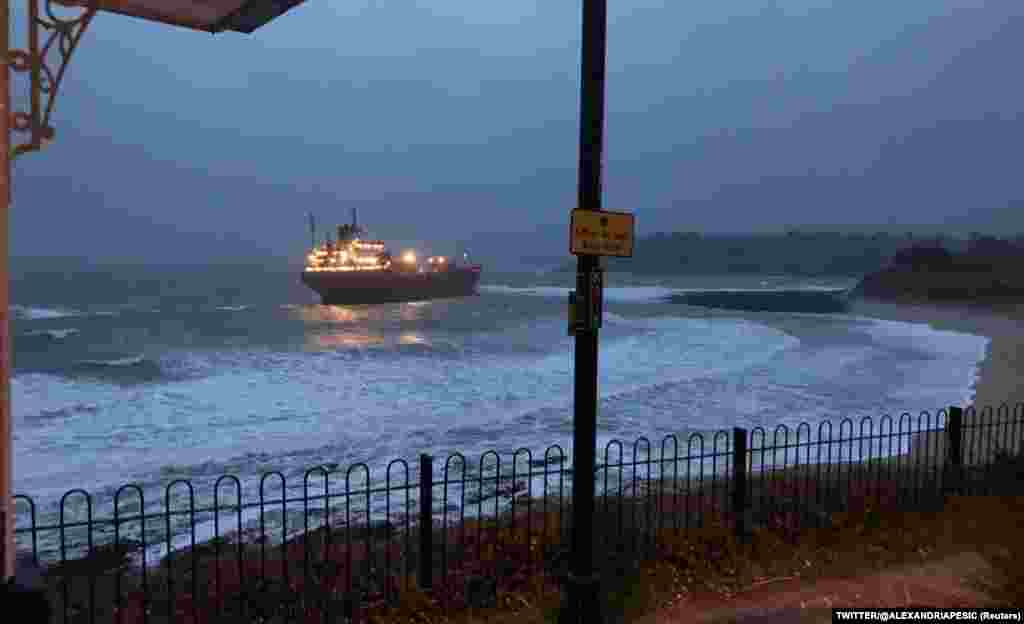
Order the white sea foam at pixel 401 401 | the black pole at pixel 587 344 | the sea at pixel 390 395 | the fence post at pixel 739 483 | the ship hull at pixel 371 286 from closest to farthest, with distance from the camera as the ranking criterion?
the black pole at pixel 587 344, the fence post at pixel 739 483, the sea at pixel 390 395, the white sea foam at pixel 401 401, the ship hull at pixel 371 286

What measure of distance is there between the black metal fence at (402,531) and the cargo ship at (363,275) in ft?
227

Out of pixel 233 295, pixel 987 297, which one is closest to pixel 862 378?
pixel 987 297

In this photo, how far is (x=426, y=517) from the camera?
541cm

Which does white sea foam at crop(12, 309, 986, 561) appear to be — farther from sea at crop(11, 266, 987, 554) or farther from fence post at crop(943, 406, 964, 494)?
fence post at crop(943, 406, 964, 494)

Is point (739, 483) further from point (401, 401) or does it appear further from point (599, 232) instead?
point (401, 401)

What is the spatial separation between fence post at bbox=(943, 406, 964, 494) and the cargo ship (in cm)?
7498

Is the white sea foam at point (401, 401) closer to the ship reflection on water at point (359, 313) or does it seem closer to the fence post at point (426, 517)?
the fence post at point (426, 517)

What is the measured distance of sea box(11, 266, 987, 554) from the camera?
43.7 ft

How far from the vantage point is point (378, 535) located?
8945 millimetres

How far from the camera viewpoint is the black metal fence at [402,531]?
541 centimetres

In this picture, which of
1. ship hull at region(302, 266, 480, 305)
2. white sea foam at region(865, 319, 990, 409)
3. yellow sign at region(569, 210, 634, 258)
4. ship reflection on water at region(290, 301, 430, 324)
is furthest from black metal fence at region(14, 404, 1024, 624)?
ship hull at region(302, 266, 480, 305)

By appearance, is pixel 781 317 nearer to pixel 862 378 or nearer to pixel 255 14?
pixel 862 378

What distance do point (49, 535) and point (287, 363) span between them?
22.0 m
